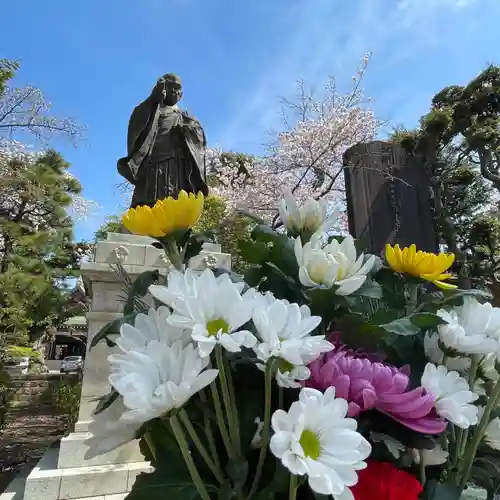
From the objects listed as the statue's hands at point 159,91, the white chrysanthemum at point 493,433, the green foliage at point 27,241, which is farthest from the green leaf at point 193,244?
the green foliage at point 27,241

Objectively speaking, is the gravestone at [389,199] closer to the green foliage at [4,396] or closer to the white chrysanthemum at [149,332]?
the white chrysanthemum at [149,332]

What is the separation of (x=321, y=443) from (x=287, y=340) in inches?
4.3

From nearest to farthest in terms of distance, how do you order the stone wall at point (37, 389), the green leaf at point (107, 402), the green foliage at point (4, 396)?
1. the green leaf at point (107, 402)
2. the green foliage at point (4, 396)
3. the stone wall at point (37, 389)

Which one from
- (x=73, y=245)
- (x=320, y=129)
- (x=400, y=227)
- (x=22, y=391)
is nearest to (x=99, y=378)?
(x=400, y=227)

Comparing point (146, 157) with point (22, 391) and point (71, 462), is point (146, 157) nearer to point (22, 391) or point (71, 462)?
Result: point (71, 462)

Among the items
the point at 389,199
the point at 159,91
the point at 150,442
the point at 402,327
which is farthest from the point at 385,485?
the point at 159,91

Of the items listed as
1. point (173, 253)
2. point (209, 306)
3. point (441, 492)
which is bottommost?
point (441, 492)

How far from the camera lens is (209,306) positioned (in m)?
0.48

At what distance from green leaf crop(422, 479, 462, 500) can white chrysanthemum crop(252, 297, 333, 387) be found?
0.68 feet

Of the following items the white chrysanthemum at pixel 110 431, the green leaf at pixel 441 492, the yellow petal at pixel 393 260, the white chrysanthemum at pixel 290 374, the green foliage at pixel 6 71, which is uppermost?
the green foliage at pixel 6 71

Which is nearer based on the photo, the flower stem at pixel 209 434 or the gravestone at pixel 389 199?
the flower stem at pixel 209 434

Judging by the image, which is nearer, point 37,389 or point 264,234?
point 264,234

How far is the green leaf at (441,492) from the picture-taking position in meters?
0.46

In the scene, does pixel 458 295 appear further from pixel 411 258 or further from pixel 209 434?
pixel 209 434
